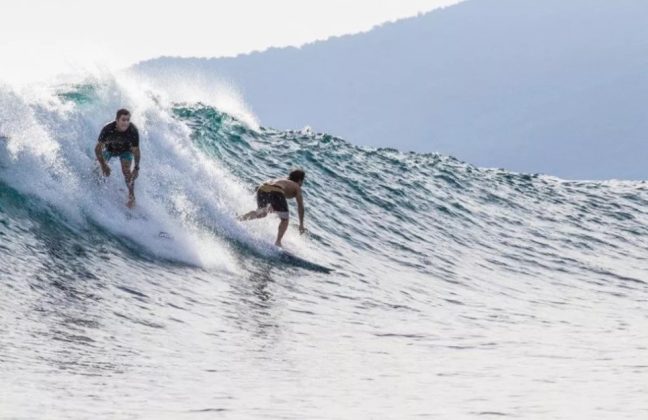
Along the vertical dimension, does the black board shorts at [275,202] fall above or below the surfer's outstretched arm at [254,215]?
above

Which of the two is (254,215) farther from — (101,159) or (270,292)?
(270,292)

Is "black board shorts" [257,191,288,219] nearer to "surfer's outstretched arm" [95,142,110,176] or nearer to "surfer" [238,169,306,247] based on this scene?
"surfer" [238,169,306,247]

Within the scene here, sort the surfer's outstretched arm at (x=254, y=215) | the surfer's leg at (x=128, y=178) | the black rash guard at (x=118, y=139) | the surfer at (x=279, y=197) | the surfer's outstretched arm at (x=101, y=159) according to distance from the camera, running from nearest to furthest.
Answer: the surfer's outstretched arm at (x=101, y=159) < the black rash guard at (x=118, y=139) < the surfer's leg at (x=128, y=178) < the surfer at (x=279, y=197) < the surfer's outstretched arm at (x=254, y=215)

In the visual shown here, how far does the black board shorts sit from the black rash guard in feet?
7.57

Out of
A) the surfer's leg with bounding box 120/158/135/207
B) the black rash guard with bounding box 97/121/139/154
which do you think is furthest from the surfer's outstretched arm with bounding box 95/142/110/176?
the surfer's leg with bounding box 120/158/135/207

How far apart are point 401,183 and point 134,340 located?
17.2 m

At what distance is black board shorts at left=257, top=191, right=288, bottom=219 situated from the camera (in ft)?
50.2

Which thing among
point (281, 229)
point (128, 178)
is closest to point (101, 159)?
point (128, 178)

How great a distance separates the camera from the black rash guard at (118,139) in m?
14.0

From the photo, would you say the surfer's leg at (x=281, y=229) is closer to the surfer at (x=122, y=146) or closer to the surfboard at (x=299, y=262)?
the surfboard at (x=299, y=262)

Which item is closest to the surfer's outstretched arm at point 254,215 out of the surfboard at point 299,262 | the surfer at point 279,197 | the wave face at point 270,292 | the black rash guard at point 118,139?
the surfer at point 279,197

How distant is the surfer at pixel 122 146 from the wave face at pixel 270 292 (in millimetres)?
357

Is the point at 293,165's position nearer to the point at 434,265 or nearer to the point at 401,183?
the point at 401,183

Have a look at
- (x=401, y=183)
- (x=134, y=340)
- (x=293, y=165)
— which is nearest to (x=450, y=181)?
(x=401, y=183)
